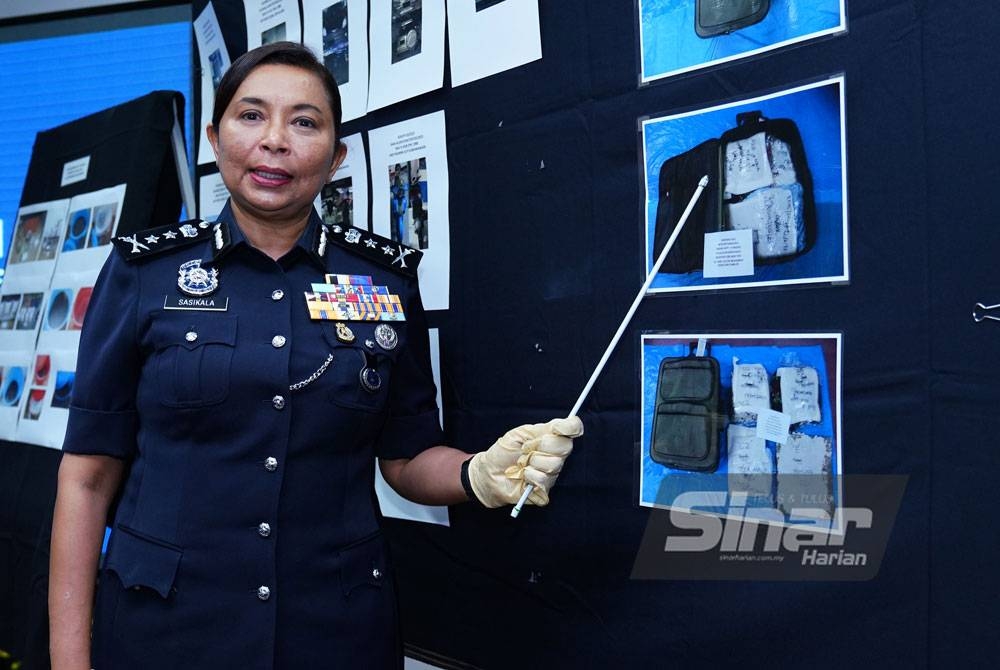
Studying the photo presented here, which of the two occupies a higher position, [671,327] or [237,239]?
[237,239]

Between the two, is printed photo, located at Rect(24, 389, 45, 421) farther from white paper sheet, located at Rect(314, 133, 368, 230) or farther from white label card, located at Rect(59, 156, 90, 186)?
white paper sheet, located at Rect(314, 133, 368, 230)

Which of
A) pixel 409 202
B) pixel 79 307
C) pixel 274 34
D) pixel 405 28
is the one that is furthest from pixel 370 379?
pixel 79 307

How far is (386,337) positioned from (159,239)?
37cm

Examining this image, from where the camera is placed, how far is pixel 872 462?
38.1 inches

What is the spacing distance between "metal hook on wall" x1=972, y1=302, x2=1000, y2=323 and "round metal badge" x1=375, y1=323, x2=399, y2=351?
2.57 feet

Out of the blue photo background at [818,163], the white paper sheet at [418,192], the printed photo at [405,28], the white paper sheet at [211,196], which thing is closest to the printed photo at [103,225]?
the white paper sheet at [211,196]

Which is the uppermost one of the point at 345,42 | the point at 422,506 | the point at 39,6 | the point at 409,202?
the point at 39,6

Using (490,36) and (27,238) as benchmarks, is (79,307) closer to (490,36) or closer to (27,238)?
(27,238)

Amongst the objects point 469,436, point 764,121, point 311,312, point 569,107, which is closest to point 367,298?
point 311,312

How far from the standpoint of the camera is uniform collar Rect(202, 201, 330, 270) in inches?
47.4

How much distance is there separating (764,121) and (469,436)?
0.73m

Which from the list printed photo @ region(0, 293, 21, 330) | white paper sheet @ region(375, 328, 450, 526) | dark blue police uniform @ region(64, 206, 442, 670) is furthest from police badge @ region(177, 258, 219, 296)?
printed photo @ region(0, 293, 21, 330)

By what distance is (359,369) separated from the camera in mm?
1199

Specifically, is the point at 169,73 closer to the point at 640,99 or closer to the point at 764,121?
the point at 640,99
